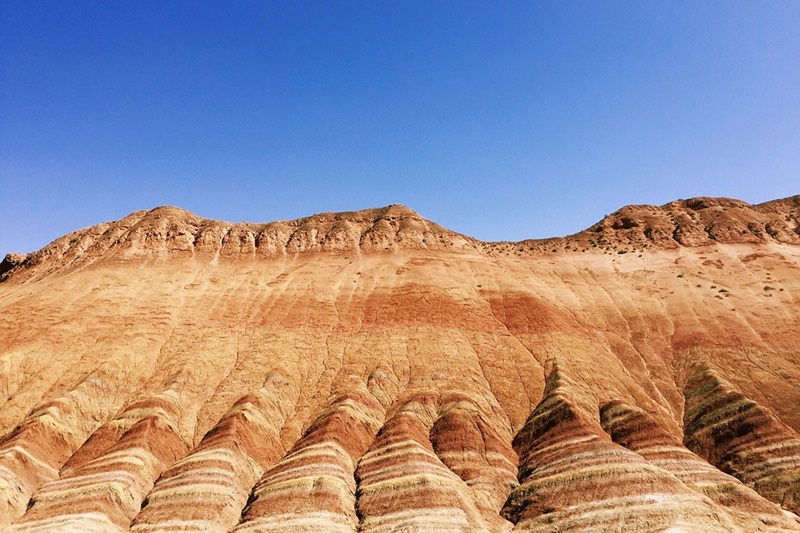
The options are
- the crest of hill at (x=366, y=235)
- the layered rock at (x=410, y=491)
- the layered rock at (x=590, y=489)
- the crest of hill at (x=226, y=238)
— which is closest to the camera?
the layered rock at (x=590, y=489)

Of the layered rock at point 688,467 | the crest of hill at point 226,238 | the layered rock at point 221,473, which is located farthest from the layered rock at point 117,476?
the crest of hill at point 226,238

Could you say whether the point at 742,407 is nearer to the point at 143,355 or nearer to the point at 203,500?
the point at 203,500

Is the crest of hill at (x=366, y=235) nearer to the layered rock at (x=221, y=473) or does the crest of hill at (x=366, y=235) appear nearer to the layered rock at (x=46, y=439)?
the layered rock at (x=46, y=439)

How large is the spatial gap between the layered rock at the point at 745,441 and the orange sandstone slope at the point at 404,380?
7.6 inches

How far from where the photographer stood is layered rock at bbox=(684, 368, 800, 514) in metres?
38.8

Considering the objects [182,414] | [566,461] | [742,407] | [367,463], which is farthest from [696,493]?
[182,414]

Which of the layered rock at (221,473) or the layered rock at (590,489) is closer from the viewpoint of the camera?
the layered rock at (590,489)

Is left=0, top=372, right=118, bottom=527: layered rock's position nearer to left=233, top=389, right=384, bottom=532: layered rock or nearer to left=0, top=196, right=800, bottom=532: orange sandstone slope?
left=0, top=196, right=800, bottom=532: orange sandstone slope

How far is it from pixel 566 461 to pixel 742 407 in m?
19.1

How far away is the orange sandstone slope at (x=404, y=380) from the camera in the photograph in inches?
1478

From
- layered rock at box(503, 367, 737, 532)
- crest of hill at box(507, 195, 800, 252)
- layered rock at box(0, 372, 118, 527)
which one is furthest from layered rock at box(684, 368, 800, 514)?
layered rock at box(0, 372, 118, 527)

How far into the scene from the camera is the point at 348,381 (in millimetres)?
54562

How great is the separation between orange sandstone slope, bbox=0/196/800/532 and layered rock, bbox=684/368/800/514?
0.63 feet

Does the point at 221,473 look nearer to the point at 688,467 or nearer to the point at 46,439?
the point at 46,439
